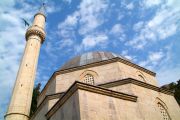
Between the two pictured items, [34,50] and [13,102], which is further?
Answer: [34,50]

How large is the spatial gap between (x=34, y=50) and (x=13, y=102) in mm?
3666

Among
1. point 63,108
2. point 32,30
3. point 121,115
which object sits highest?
point 32,30

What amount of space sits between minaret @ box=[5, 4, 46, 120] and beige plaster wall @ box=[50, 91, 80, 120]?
2.11 m

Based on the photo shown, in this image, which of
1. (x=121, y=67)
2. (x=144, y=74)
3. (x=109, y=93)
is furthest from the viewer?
(x=144, y=74)

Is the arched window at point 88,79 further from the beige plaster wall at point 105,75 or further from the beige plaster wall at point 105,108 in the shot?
the beige plaster wall at point 105,108

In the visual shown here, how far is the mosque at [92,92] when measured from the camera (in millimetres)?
7297

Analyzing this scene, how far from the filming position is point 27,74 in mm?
10695

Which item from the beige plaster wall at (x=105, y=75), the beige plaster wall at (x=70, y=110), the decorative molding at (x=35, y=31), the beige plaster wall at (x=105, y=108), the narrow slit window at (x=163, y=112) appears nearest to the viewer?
the beige plaster wall at (x=105, y=108)

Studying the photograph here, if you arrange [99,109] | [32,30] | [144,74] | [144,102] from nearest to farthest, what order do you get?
[99,109] < [144,102] < [144,74] < [32,30]

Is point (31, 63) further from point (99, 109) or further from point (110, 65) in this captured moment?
point (99, 109)

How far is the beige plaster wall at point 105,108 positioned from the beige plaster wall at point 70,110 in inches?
9.6

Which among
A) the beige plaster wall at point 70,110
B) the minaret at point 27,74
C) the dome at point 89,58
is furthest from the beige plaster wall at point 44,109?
the dome at point 89,58

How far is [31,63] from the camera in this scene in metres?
11.3

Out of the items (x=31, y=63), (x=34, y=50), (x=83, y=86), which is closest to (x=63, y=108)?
(x=83, y=86)
